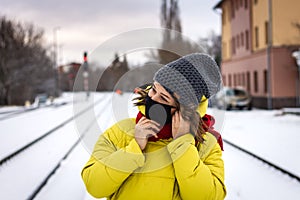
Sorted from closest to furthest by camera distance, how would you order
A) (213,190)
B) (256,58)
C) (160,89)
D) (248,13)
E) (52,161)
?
(160,89) < (213,190) < (52,161) < (256,58) < (248,13)

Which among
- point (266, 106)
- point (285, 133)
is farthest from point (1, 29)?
point (285, 133)

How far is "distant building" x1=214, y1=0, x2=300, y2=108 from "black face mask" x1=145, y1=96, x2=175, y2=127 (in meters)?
25.7

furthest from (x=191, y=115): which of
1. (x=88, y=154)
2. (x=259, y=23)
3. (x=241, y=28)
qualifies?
(x=241, y=28)

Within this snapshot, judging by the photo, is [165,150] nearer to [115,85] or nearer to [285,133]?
[115,85]

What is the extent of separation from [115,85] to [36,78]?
166 ft

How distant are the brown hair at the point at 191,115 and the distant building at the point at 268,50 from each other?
25.6 meters

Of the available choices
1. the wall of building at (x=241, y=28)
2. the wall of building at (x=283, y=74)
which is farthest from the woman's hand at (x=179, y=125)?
the wall of building at (x=241, y=28)

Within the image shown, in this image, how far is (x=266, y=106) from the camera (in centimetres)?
2844

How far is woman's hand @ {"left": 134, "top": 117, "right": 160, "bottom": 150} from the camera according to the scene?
1.74 m

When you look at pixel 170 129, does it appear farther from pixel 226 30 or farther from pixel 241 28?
pixel 226 30

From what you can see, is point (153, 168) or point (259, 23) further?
point (259, 23)

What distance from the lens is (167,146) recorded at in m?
1.81

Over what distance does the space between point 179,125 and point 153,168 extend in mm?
279

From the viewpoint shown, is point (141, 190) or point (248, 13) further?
point (248, 13)
